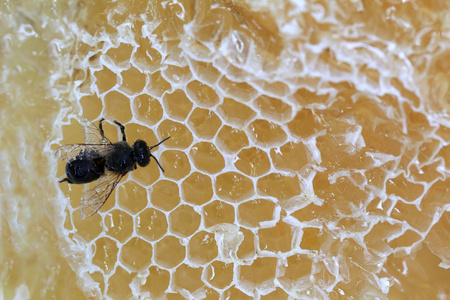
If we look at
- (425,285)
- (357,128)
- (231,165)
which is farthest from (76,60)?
(425,285)

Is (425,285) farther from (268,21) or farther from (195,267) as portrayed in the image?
(268,21)

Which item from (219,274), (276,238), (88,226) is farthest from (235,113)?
(88,226)

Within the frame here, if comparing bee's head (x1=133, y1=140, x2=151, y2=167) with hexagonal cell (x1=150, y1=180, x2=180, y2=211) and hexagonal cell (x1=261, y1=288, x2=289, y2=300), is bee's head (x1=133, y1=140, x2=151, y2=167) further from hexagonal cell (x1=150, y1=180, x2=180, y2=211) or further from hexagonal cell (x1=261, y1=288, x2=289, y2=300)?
hexagonal cell (x1=261, y1=288, x2=289, y2=300)

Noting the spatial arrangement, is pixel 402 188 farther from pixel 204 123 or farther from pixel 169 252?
pixel 169 252

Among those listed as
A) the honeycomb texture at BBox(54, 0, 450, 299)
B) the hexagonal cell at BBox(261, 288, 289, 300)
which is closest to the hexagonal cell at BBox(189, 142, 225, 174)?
the honeycomb texture at BBox(54, 0, 450, 299)

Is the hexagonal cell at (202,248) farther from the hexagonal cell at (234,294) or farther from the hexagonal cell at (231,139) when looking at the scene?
the hexagonal cell at (231,139)
